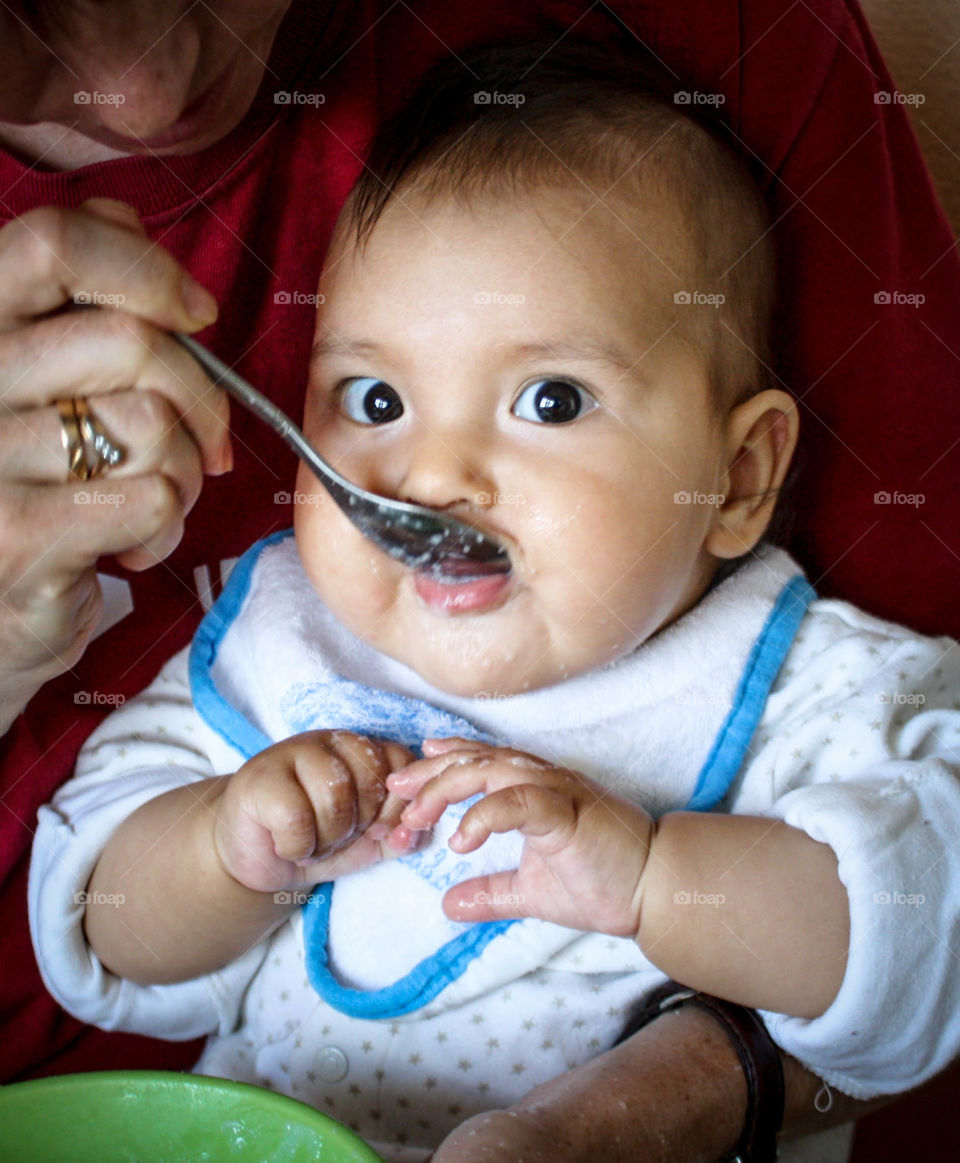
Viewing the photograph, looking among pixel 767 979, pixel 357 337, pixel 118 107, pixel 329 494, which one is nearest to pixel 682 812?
pixel 767 979

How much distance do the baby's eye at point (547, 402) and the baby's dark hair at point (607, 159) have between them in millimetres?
128

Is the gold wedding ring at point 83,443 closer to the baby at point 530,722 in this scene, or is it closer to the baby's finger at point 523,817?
the baby at point 530,722

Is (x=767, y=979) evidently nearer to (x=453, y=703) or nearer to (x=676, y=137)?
(x=453, y=703)

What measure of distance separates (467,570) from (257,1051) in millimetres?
573

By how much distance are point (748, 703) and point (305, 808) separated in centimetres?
46

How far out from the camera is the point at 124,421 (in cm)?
78

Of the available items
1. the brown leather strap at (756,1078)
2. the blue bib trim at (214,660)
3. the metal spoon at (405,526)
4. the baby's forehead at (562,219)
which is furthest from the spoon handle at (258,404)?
the brown leather strap at (756,1078)

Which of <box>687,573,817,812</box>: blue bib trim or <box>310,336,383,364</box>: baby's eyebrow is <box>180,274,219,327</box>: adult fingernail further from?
<box>687,573,817,812</box>: blue bib trim

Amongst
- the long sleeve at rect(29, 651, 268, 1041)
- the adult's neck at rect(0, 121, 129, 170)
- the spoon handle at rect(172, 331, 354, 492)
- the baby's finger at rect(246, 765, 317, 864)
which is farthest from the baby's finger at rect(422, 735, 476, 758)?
the adult's neck at rect(0, 121, 129, 170)

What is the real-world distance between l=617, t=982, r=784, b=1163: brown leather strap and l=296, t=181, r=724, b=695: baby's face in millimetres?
352

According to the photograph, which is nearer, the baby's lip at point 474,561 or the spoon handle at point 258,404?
the spoon handle at point 258,404

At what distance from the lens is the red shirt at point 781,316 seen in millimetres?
1146

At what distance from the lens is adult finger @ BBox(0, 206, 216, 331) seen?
0.72 m

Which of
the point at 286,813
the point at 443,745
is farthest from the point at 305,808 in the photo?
the point at 443,745
